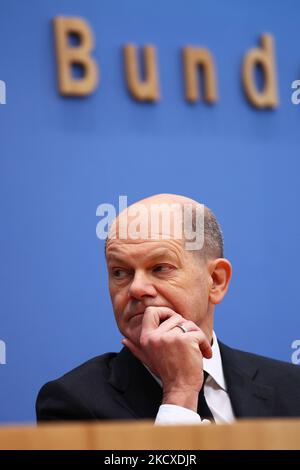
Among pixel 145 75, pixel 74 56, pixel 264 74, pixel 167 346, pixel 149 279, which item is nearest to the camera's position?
pixel 167 346

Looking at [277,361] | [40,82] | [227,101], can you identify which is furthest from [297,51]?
[277,361]

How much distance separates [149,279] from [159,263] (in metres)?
0.05

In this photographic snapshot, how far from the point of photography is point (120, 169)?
2514 millimetres

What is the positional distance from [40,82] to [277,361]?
42.9 inches

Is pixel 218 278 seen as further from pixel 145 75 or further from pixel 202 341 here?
pixel 145 75

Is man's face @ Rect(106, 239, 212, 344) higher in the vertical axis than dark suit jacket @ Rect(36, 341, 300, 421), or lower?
higher

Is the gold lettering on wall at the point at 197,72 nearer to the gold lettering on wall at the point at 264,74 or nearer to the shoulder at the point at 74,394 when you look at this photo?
the gold lettering on wall at the point at 264,74

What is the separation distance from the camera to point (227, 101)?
266cm

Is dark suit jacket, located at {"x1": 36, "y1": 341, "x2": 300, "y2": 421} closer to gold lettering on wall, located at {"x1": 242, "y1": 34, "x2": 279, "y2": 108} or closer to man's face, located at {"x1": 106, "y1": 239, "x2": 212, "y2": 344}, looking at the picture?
man's face, located at {"x1": 106, "y1": 239, "x2": 212, "y2": 344}

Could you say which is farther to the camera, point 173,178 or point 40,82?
point 173,178

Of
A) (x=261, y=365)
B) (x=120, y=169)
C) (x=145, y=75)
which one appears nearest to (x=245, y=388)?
(x=261, y=365)

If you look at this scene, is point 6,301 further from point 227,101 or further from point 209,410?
point 227,101

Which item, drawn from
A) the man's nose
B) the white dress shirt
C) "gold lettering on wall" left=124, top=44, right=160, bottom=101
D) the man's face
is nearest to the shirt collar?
the white dress shirt

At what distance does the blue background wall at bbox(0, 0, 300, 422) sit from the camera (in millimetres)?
2355
